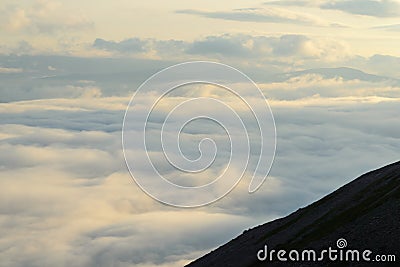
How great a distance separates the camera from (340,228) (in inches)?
4129

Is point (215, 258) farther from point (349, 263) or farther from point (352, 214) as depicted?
point (349, 263)

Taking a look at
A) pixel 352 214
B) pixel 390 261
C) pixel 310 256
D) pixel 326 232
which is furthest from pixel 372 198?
pixel 390 261

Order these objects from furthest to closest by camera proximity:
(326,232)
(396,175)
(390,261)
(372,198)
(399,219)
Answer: (396,175) < (372,198) < (326,232) < (399,219) < (390,261)

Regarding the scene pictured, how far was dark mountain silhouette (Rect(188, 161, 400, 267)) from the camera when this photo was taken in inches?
3708

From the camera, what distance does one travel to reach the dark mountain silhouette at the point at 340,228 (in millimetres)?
94188

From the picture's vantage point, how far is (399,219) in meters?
95.8

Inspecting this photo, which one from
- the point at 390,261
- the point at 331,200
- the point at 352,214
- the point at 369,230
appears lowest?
the point at 390,261

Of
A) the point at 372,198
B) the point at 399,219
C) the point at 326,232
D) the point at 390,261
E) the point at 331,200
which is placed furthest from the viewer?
the point at 331,200

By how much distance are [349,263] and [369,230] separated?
9.70 metres

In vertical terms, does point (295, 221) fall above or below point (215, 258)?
above

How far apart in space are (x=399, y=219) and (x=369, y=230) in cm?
519

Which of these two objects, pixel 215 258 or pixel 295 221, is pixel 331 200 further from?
pixel 215 258

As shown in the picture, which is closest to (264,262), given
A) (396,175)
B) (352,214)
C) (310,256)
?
(310,256)

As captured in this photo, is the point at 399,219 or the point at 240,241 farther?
the point at 240,241
